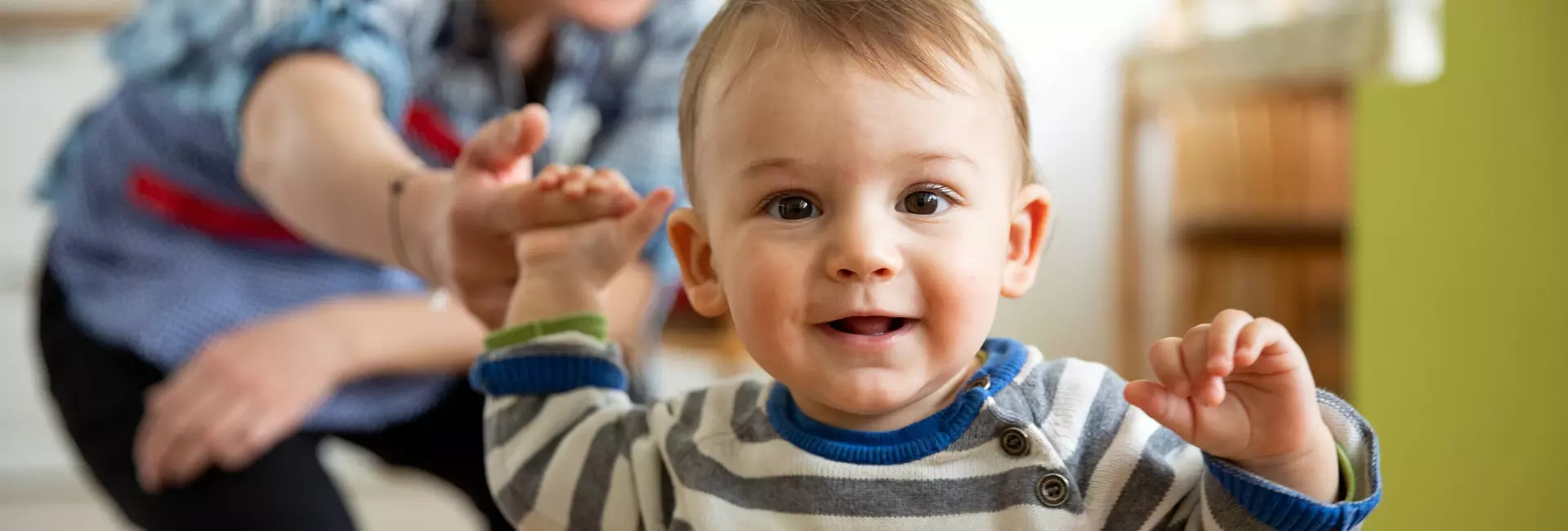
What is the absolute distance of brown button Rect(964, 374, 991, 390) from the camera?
0.60 meters

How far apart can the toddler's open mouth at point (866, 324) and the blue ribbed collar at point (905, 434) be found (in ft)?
0.17

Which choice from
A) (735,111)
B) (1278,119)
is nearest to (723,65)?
(735,111)

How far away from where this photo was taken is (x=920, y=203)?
0.57 m

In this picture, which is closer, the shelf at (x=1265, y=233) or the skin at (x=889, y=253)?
the skin at (x=889, y=253)

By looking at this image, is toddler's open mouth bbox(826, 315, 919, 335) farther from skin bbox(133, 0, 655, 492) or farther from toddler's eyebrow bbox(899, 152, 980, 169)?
skin bbox(133, 0, 655, 492)

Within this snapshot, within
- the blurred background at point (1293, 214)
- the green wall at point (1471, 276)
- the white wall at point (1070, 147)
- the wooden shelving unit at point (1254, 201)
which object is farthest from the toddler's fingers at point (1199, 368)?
the white wall at point (1070, 147)

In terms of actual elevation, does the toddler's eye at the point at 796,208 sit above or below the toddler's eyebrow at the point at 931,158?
below

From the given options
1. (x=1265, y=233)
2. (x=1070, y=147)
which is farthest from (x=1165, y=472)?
(x=1070, y=147)

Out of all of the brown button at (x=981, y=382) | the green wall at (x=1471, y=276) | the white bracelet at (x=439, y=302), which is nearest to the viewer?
the brown button at (x=981, y=382)

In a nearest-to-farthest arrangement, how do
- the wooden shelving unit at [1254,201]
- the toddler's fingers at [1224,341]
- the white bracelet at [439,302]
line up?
the toddler's fingers at [1224,341], the white bracelet at [439,302], the wooden shelving unit at [1254,201]

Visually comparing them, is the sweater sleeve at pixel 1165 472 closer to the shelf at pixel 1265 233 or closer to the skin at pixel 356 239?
the skin at pixel 356 239

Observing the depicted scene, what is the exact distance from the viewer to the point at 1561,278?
2.85 feet

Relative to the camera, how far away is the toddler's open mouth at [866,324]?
1.86ft

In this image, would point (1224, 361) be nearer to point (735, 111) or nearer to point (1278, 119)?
point (735, 111)
